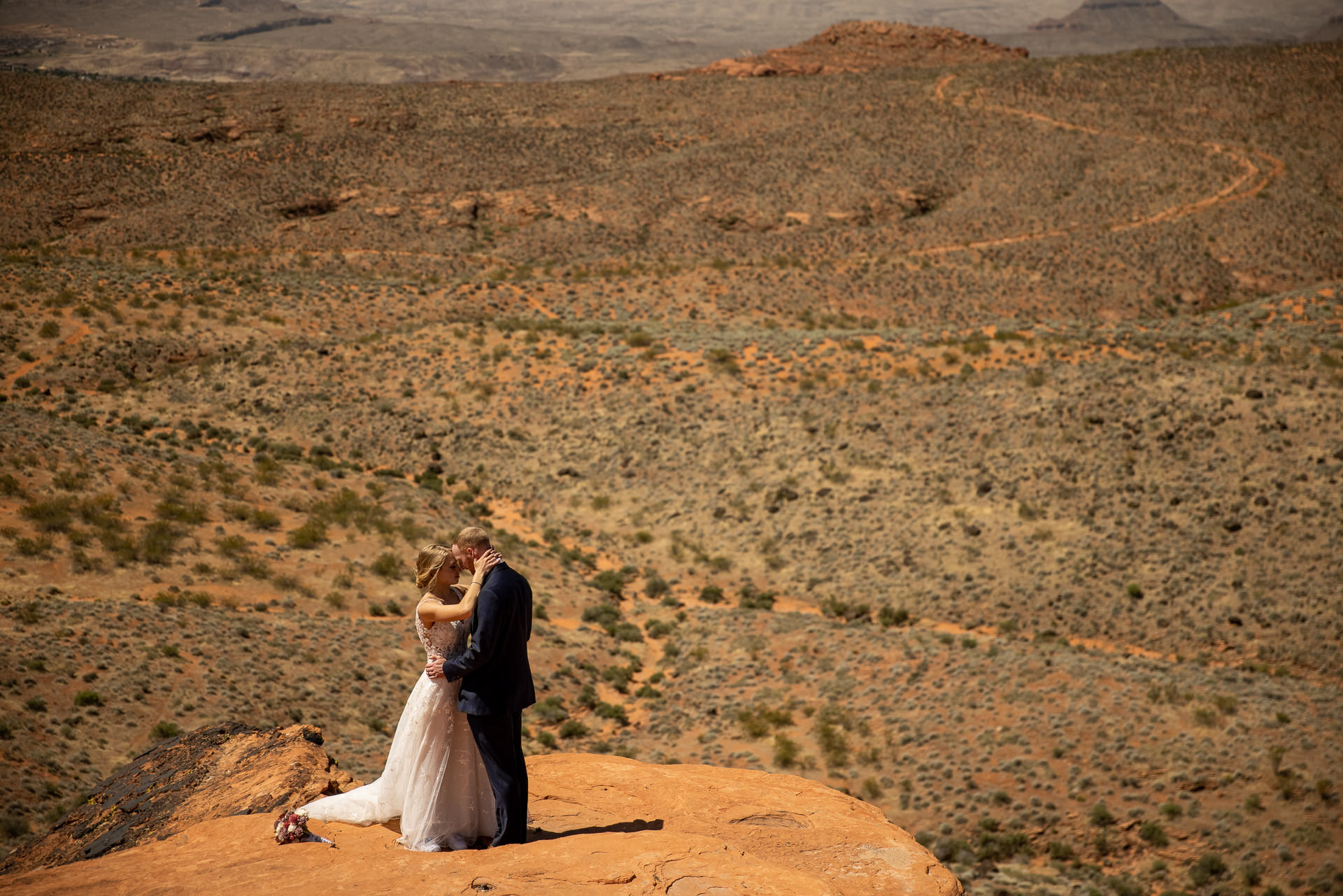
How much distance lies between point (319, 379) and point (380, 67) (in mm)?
146167

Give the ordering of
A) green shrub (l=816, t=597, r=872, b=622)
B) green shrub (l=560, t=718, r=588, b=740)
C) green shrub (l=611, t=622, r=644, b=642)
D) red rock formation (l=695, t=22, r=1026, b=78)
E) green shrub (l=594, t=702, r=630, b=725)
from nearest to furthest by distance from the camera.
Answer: green shrub (l=560, t=718, r=588, b=740) < green shrub (l=594, t=702, r=630, b=725) < green shrub (l=611, t=622, r=644, b=642) < green shrub (l=816, t=597, r=872, b=622) < red rock formation (l=695, t=22, r=1026, b=78)

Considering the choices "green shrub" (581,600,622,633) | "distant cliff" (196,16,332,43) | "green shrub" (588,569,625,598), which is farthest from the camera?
"distant cliff" (196,16,332,43)

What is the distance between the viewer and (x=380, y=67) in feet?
515

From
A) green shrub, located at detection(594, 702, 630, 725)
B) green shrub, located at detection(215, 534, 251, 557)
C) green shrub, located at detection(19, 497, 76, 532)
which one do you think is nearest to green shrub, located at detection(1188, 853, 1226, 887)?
green shrub, located at detection(594, 702, 630, 725)

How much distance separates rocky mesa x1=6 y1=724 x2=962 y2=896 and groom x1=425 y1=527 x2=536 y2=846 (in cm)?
38

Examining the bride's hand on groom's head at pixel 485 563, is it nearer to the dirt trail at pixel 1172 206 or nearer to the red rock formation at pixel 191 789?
the red rock formation at pixel 191 789

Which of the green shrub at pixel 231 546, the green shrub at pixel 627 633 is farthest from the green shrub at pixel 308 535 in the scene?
the green shrub at pixel 627 633

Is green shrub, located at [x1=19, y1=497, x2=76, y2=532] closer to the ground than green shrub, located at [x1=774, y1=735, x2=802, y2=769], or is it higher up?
higher up

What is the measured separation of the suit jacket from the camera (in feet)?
21.0

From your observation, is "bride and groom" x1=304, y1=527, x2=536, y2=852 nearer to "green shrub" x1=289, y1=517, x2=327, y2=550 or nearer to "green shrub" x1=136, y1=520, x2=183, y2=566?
"green shrub" x1=136, y1=520, x2=183, y2=566

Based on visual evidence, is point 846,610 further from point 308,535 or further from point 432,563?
point 432,563

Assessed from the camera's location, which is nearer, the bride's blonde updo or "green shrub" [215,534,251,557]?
the bride's blonde updo

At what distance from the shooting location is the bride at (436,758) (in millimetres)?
6527

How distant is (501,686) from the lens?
21.8 ft
